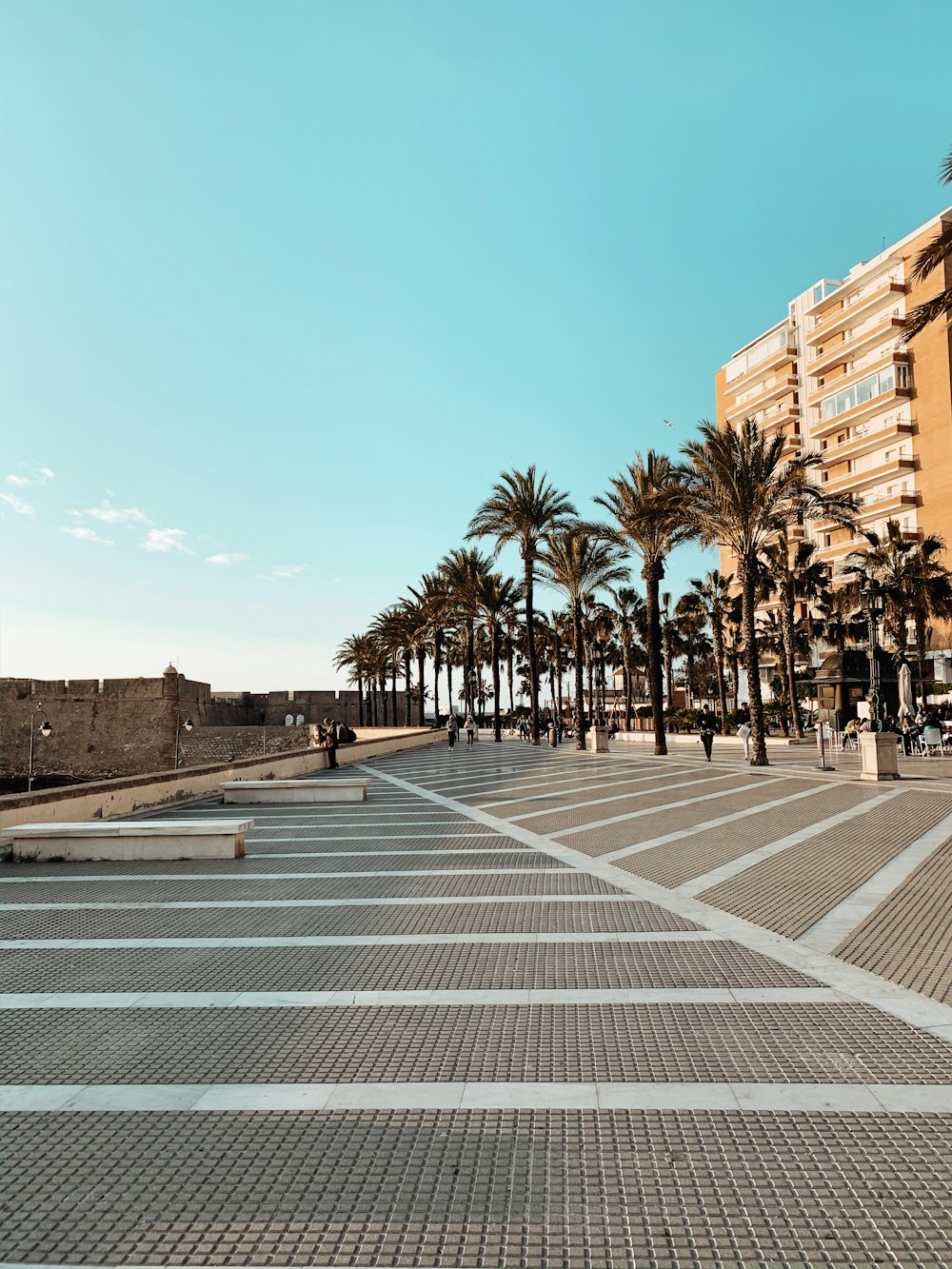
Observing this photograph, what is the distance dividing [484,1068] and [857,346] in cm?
7139

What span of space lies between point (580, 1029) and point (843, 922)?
9.94 feet

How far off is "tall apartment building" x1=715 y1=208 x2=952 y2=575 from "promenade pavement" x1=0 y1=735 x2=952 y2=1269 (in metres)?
54.5

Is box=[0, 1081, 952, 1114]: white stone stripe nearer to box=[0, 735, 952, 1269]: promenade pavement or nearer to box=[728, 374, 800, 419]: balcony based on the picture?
box=[0, 735, 952, 1269]: promenade pavement

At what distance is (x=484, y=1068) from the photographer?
4066 millimetres

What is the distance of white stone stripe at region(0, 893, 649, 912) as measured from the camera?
24.6ft

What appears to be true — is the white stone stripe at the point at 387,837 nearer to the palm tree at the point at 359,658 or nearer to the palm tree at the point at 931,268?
the palm tree at the point at 931,268

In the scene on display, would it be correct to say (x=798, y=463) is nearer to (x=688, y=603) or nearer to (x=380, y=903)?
(x=380, y=903)

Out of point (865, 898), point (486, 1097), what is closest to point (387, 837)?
point (865, 898)

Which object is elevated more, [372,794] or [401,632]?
[401,632]

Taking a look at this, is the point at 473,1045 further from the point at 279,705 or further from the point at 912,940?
the point at 279,705

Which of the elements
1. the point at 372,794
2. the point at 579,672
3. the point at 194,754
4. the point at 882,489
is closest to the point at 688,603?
the point at 882,489

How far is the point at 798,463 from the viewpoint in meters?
25.5

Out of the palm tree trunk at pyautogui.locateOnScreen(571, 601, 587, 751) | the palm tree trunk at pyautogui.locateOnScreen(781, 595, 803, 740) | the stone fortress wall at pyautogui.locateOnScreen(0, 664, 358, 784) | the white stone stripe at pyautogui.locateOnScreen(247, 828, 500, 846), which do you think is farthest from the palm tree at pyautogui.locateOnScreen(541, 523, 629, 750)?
the white stone stripe at pyautogui.locateOnScreen(247, 828, 500, 846)

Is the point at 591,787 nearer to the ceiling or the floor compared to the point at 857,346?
nearer to the floor
